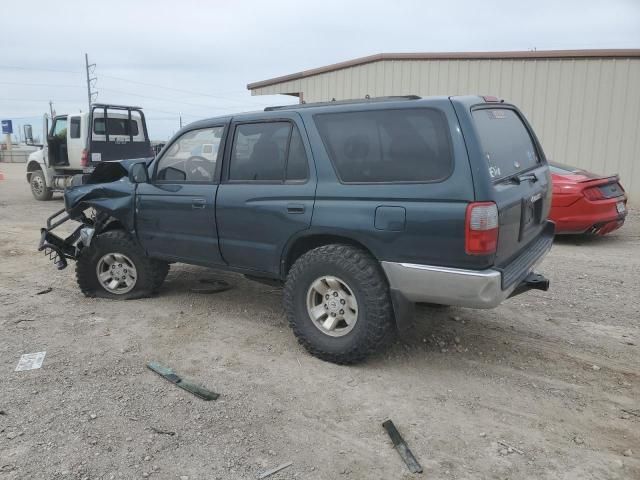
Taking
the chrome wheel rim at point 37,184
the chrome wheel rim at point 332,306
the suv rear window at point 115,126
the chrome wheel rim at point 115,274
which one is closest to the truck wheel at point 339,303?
the chrome wheel rim at point 332,306

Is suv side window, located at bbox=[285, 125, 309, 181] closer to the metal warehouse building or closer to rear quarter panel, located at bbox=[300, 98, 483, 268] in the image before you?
rear quarter panel, located at bbox=[300, 98, 483, 268]

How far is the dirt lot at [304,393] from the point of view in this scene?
9.30 ft

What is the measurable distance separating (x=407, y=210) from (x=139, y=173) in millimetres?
2685

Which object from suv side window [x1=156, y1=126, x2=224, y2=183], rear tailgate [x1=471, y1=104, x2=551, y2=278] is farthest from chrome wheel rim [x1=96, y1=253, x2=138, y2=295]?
rear tailgate [x1=471, y1=104, x2=551, y2=278]

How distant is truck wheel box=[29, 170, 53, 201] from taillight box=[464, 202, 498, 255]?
13.4 metres

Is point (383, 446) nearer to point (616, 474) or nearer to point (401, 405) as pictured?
point (401, 405)

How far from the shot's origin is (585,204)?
7637mm

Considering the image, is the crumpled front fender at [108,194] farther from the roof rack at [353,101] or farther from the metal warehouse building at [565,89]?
the metal warehouse building at [565,89]

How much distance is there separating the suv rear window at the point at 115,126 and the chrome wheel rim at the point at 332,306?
10845 millimetres

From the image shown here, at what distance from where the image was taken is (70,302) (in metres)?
5.41

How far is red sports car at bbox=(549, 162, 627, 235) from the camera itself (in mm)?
7645

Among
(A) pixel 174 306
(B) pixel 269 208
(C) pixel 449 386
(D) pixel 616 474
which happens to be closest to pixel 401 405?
(C) pixel 449 386

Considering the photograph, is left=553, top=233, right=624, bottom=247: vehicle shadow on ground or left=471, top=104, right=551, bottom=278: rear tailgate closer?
left=471, top=104, right=551, bottom=278: rear tailgate

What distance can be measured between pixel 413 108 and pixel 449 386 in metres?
1.89
